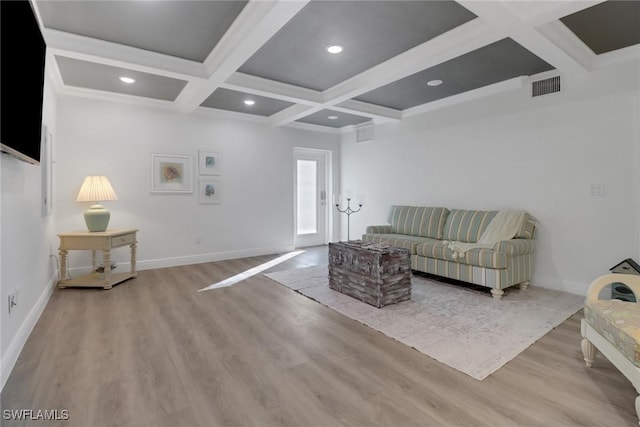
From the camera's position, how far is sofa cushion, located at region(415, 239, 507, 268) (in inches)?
130

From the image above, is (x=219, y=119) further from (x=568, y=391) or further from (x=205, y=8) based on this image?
(x=568, y=391)

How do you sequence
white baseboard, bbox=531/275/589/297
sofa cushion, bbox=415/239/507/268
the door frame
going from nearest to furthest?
sofa cushion, bbox=415/239/507/268 → white baseboard, bbox=531/275/589/297 → the door frame

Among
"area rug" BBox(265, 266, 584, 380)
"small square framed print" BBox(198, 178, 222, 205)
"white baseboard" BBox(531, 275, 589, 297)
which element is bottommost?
"area rug" BBox(265, 266, 584, 380)

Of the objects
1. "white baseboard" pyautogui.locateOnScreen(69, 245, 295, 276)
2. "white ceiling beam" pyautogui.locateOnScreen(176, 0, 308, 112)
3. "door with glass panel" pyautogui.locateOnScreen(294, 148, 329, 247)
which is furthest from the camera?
"door with glass panel" pyautogui.locateOnScreen(294, 148, 329, 247)

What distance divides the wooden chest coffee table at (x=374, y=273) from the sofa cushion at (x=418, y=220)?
1.49 metres

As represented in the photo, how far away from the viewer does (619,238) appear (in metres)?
3.22

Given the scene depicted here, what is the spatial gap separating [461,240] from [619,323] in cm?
259

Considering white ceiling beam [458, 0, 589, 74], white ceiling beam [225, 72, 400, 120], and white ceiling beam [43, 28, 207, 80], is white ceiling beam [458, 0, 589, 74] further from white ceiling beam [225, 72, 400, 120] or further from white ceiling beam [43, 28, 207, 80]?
white ceiling beam [43, 28, 207, 80]

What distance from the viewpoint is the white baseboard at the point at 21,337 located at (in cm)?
190

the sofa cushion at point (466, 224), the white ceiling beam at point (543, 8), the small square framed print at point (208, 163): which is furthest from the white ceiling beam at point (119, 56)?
the sofa cushion at point (466, 224)

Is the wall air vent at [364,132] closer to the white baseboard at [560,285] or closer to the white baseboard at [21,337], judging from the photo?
the white baseboard at [560,285]

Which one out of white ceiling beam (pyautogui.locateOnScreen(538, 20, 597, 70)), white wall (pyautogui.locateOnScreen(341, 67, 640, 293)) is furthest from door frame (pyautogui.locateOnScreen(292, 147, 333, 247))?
white ceiling beam (pyautogui.locateOnScreen(538, 20, 597, 70))

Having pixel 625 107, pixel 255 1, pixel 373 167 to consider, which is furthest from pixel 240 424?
pixel 373 167

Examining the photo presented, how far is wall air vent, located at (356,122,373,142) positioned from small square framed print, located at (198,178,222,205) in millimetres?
2863
